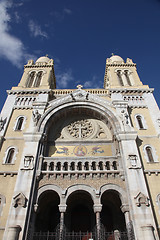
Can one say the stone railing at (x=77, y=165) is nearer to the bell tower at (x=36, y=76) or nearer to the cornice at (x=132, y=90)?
the cornice at (x=132, y=90)

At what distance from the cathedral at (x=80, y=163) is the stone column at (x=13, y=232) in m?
0.05

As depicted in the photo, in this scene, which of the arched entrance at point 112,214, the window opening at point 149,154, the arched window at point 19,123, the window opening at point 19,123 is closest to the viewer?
the arched entrance at point 112,214

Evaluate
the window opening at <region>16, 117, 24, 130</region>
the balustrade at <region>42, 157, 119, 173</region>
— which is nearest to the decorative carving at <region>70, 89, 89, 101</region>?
the window opening at <region>16, 117, 24, 130</region>

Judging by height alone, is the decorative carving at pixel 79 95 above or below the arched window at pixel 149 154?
above

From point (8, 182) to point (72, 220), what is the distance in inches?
256

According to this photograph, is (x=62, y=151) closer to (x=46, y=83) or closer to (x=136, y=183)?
(x=136, y=183)

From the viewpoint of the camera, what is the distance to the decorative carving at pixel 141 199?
11742mm

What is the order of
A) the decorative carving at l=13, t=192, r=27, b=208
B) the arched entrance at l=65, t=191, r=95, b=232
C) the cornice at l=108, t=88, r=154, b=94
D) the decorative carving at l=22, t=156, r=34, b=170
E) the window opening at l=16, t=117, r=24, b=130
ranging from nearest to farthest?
the decorative carving at l=13, t=192, r=27, b=208, the decorative carving at l=22, t=156, r=34, b=170, the arched entrance at l=65, t=191, r=95, b=232, the window opening at l=16, t=117, r=24, b=130, the cornice at l=108, t=88, r=154, b=94

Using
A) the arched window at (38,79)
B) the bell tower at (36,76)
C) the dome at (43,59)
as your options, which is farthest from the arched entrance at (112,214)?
the dome at (43,59)

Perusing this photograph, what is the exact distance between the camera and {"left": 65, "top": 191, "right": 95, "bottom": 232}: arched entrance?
14.7 metres

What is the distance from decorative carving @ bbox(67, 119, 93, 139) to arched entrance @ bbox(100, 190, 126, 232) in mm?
5971

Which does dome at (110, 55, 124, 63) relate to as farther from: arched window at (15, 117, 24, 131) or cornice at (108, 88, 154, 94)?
arched window at (15, 117, 24, 131)

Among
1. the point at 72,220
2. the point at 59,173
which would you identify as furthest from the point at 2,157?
the point at 72,220

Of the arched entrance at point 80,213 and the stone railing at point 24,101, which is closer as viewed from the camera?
the arched entrance at point 80,213
